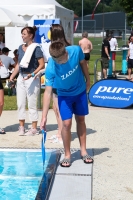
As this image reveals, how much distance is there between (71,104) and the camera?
5.46 meters

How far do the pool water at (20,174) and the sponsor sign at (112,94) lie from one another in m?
4.15

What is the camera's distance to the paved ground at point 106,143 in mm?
4887

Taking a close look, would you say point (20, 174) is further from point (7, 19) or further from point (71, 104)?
point (7, 19)

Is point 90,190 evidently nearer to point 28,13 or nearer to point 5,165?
point 5,165

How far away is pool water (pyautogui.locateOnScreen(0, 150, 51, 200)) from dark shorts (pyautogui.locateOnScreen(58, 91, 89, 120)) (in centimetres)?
73

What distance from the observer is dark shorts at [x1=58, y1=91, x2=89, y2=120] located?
17.8 feet

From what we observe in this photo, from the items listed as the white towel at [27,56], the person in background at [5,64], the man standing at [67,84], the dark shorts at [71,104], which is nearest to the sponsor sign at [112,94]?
the person in background at [5,64]

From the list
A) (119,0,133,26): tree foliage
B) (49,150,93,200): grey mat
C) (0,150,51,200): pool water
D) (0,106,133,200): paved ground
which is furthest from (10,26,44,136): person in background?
(119,0,133,26): tree foliage

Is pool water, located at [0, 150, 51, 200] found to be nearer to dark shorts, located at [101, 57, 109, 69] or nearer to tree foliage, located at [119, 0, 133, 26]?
dark shorts, located at [101, 57, 109, 69]

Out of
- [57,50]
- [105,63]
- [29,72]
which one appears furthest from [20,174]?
[105,63]

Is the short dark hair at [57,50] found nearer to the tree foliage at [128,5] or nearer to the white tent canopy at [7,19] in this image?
the white tent canopy at [7,19]

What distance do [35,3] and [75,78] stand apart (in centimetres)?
1162

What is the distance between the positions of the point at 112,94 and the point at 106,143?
3.47 metres

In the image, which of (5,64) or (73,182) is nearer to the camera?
(73,182)
